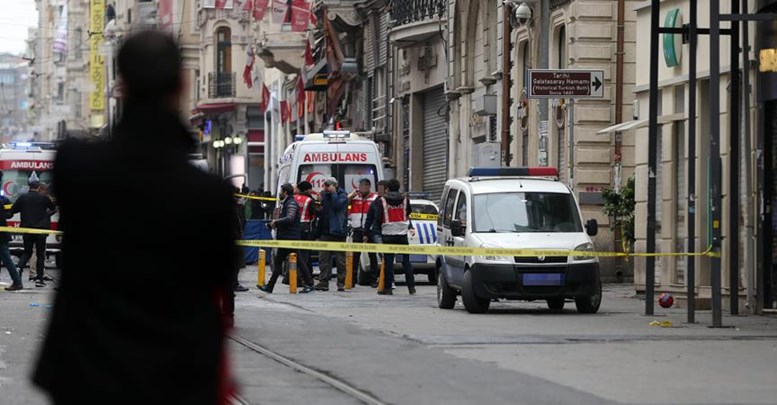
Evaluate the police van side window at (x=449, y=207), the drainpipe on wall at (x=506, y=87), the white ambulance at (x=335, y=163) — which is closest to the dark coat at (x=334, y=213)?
the police van side window at (x=449, y=207)

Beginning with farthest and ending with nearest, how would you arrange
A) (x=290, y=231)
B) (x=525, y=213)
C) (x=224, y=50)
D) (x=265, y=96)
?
(x=224, y=50) < (x=265, y=96) < (x=290, y=231) < (x=525, y=213)

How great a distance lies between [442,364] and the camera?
14703 millimetres

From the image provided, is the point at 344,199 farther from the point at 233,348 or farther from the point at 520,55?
the point at 233,348

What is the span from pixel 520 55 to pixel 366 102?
2045 centimetres

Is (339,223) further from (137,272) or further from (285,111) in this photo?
(285,111)

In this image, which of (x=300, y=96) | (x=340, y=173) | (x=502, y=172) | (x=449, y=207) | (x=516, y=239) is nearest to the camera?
(x=516, y=239)

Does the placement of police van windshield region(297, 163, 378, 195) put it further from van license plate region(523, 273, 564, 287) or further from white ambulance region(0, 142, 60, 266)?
van license plate region(523, 273, 564, 287)

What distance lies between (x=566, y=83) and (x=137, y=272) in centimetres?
2213

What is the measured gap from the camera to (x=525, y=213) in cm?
2297

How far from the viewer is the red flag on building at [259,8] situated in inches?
2317

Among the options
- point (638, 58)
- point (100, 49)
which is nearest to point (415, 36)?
point (638, 58)

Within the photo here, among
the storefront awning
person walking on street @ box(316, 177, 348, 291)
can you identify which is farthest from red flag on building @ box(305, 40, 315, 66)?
person walking on street @ box(316, 177, 348, 291)

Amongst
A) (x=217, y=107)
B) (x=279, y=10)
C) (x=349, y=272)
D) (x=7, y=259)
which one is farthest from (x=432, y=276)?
(x=217, y=107)

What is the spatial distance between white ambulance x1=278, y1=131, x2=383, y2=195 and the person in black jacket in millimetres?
30472
